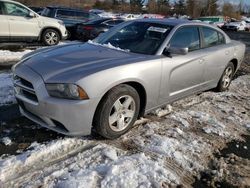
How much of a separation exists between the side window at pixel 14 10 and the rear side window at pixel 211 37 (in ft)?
25.7

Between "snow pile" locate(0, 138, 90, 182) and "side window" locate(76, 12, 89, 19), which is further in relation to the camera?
"side window" locate(76, 12, 89, 19)

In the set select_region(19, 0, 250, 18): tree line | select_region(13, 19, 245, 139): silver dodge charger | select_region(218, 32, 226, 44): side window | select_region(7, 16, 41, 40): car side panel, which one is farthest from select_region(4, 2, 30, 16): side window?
select_region(19, 0, 250, 18): tree line

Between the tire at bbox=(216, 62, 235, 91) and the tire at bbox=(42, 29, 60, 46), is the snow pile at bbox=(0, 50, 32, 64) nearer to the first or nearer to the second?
the tire at bbox=(42, 29, 60, 46)

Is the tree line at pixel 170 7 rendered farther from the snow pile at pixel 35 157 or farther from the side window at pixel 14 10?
the snow pile at pixel 35 157

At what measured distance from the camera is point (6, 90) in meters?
6.21

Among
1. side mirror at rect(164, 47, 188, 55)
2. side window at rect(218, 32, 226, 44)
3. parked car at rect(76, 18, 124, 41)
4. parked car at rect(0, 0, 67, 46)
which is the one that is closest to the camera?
side mirror at rect(164, 47, 188, 55)

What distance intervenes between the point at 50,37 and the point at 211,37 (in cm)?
823

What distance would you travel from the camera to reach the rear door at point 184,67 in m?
5.03

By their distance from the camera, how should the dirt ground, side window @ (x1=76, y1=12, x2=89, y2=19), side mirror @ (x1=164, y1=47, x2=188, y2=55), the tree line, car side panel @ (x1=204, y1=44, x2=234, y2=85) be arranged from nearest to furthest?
the dirt ground, side mirror @ (x1=164, y1=47, x2=188, y2=55), car side panel @ (x1=204, y1=44, x2=234, y2=85), side window @ (x1=76, y1=12, x2=89, y2=19), the tree line

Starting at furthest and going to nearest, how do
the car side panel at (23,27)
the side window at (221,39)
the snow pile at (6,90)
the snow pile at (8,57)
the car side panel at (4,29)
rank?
the car side panel at (23,27)
the car side panel at (4,29)
the snow pile at (8,57)
the side window at (221,39)
the snow pile at (6,90)

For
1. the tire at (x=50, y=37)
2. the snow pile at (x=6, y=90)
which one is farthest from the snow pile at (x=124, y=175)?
the tire at (x=50, y=37)

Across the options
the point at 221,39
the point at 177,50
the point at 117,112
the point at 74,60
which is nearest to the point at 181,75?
the point at 177,50

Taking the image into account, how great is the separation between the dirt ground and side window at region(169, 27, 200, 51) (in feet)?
3.58

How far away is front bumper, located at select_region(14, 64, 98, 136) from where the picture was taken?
3.94m
